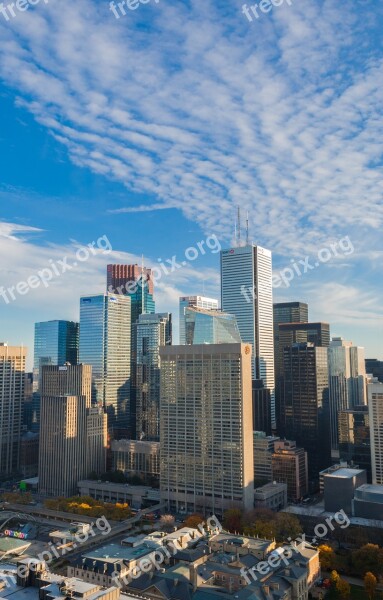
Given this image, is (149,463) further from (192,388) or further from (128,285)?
(128,285)

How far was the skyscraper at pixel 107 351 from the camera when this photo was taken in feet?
496

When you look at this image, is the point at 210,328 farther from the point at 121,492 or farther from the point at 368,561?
the point at 368,561

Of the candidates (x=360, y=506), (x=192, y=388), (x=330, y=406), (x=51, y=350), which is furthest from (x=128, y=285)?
(x=360, y=506)

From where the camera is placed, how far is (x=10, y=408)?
13438cm

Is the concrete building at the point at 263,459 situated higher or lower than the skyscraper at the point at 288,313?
lower

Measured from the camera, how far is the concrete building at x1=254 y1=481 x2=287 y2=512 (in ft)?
308

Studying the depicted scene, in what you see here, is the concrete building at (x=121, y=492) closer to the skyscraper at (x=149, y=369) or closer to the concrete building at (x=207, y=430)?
the concrete building at (x=207, y=430)

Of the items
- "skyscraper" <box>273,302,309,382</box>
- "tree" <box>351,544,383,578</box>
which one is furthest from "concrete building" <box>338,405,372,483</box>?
"skyscraper" <box>273,302,309,382</box>

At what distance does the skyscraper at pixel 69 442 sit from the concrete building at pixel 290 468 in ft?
131

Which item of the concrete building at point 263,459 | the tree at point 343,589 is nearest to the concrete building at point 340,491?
the concrete building at point 263,459

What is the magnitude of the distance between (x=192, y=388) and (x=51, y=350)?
84010 mm

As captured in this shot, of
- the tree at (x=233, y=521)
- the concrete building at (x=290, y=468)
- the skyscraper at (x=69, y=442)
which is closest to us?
the tree at (x=233, y=521)

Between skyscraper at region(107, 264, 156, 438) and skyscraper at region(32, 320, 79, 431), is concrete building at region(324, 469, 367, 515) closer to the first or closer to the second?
skyscraper at region(107, 264, 156, 438)

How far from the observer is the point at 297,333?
17338 cm
